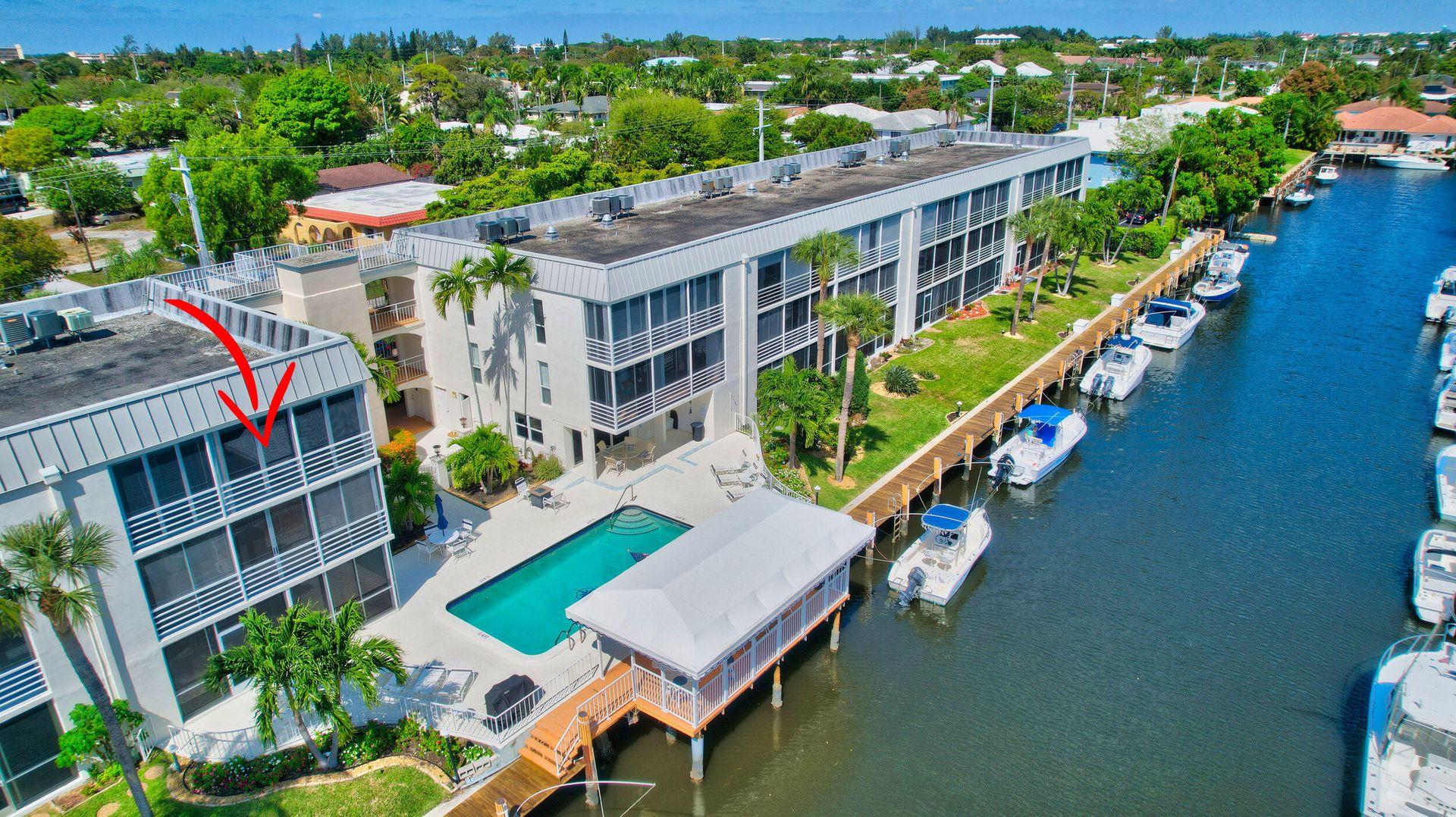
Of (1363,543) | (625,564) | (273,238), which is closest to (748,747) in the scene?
(625,564)

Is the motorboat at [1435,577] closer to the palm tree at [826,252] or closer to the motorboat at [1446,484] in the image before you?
the motorboat at [1446,484]

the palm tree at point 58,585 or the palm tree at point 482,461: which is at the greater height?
the palm tree at point 58,585

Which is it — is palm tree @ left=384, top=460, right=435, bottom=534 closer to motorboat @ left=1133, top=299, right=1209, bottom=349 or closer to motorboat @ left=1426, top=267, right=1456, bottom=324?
motorboat @ left=1133, top=299, right=1209, bottom=349

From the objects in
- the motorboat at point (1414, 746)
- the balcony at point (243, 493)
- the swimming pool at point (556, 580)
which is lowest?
the motorboat at point (1414, 746)

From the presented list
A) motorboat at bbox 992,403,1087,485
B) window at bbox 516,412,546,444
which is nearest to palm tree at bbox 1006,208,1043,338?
motorboat at bbox 992,403,1087,485

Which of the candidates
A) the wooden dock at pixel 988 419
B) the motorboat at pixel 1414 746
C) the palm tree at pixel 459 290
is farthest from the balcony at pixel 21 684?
the motorboat at pixel 1414 746

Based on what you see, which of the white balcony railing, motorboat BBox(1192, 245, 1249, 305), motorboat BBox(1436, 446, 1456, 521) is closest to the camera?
motorboat BBox(1436, 446, 1456, 521)

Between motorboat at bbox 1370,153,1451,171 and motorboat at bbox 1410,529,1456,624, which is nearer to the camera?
motorboat at bbox 1410,529,1456,624
